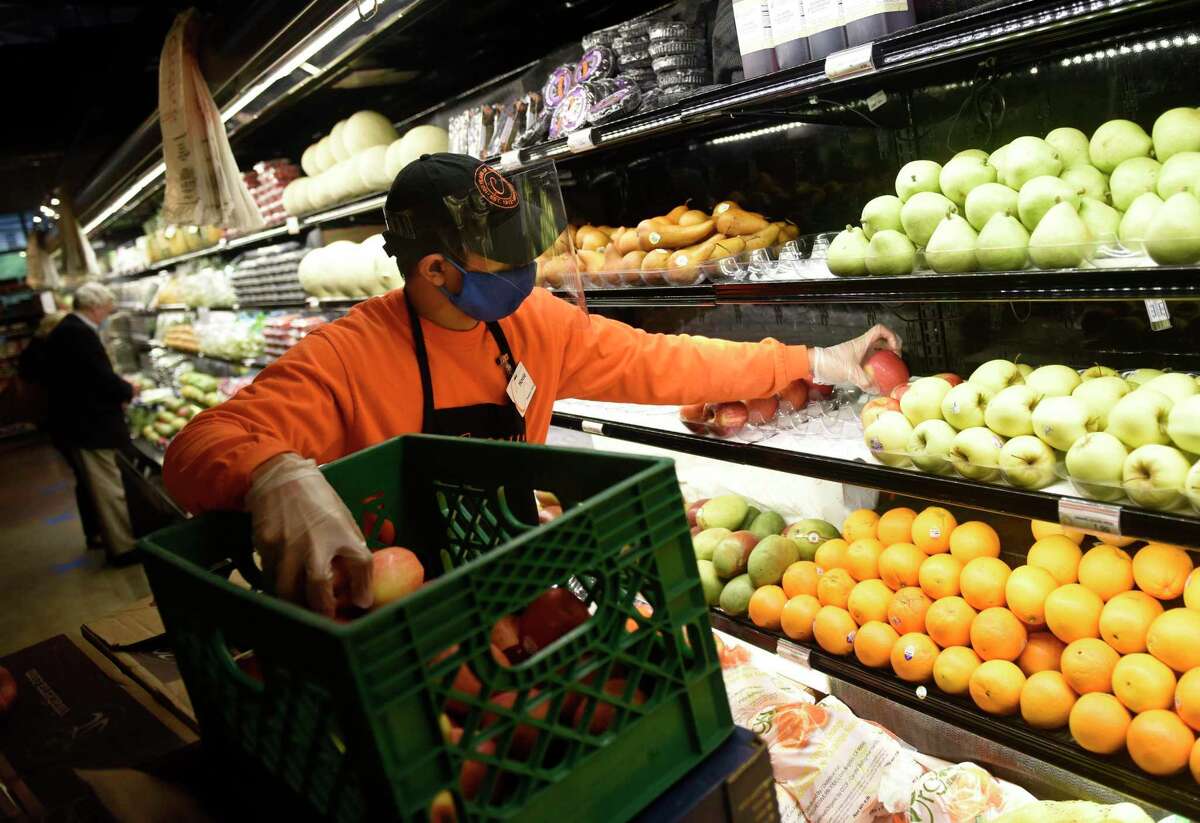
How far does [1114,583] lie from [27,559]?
318 inches

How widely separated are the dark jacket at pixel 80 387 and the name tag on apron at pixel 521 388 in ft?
18.7

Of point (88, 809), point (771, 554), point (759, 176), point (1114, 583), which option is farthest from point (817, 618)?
point (88, 809)

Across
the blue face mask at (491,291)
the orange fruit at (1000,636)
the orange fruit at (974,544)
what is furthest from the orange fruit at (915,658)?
the blue face mask at (491,291)

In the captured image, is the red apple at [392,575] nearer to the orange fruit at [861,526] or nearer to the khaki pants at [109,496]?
the orange fruit at [861,526]

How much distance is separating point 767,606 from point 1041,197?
1297 millimetres

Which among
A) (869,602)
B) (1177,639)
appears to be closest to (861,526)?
(869,602)

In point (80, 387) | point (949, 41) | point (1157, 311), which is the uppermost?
point (949, 41)

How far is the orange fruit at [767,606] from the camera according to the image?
8.06 feet

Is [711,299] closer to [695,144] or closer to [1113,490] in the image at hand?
[695,144]

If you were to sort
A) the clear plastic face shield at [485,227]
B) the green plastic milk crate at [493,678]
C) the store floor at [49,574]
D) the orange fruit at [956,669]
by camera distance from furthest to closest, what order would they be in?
the store floor at [49,574]
the orange fruit at [956,669]
the clear plastic face shield at [485,227]
the green plastic milk crate at [493,678]

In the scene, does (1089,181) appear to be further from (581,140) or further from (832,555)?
(581,140)

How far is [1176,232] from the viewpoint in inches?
56.8

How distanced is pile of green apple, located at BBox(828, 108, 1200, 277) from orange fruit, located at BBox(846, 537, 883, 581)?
0.78m

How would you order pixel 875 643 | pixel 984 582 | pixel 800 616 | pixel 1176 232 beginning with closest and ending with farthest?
pixel 1176 232
pixel 984 582
pixel 875 643
pixel 800 616
